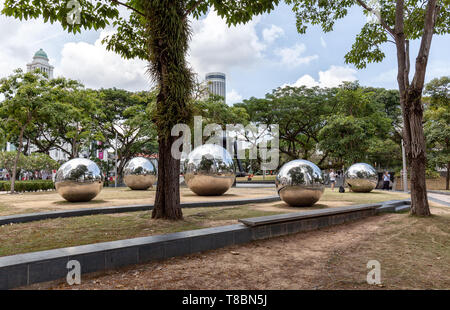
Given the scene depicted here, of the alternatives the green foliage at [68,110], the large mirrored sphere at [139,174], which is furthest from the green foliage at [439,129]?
the green foliage at [68,110]

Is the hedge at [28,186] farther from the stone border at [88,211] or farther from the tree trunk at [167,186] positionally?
the tree trunk at [167,186]

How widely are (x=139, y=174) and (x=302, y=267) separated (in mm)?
15948

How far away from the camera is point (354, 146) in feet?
103

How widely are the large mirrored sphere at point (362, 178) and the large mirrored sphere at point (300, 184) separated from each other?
9.26 metres

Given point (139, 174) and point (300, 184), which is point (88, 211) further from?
point (139, 174)

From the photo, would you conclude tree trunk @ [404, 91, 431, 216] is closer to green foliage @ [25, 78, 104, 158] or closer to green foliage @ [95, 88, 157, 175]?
green foliage @ [25, 78, 104, 158]

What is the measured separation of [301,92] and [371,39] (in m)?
24.7

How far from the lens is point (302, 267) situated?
496cm

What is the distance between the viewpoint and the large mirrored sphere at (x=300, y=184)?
36.8ft

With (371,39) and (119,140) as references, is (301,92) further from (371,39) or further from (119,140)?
(371,39)

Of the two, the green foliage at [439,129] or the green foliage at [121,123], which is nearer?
the green foliage at [439,129]

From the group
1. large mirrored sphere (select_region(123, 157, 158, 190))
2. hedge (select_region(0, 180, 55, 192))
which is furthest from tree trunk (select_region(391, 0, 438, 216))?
hedge (select_region(0, 180, 55, 192))

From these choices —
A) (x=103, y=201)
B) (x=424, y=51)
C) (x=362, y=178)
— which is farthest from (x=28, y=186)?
(x=424, y=51)
